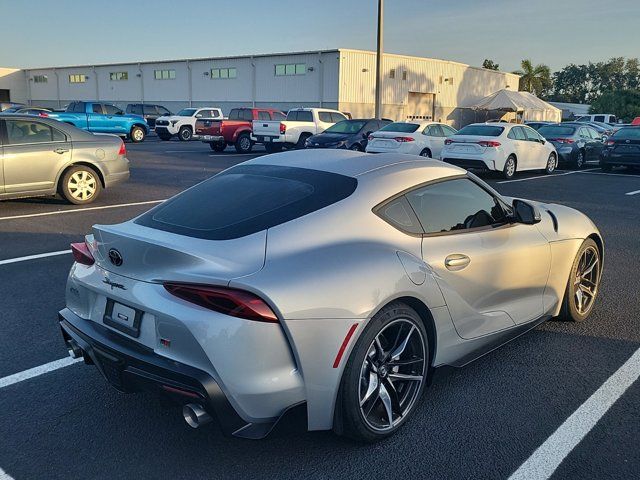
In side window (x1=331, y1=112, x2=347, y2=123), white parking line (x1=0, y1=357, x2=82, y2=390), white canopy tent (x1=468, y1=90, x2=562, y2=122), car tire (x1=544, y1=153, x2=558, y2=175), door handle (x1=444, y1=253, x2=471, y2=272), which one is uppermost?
white canopy tent (x1=468, y1=90, x2=562, y2=122)

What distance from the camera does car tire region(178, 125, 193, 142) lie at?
29527mm

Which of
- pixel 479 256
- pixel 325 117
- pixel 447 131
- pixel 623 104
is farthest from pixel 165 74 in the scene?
pixel 623 104

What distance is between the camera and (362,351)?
9.18 ft

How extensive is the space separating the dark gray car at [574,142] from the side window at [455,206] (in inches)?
661

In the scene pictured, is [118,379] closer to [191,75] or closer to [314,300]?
[314,300]

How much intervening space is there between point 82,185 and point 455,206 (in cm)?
811

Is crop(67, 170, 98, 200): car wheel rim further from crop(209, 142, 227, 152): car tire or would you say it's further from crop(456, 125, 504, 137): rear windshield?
crop(209, 142, 227, 152): car tire

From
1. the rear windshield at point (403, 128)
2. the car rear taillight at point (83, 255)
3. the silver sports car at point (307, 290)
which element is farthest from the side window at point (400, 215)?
the rear windshield at point (403, 128)

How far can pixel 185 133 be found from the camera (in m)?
29.8

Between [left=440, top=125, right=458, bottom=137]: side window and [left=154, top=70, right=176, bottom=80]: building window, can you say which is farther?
[left=154, top=70, right=176, bottom=80]: building window

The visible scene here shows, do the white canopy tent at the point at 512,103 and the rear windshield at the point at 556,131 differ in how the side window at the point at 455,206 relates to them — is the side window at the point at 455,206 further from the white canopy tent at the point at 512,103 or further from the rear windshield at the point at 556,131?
the white canopy tent at the point at 512,103

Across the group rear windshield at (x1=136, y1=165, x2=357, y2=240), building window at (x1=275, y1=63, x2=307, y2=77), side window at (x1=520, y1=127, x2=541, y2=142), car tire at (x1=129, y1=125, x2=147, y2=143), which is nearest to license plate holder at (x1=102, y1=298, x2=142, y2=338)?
rear windshield at (x1=136, y1=165, x2=357, y2=240)

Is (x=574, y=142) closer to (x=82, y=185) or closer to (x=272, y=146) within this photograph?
(x=272, y=146)

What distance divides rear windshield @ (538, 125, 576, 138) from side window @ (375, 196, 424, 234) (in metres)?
18.4
